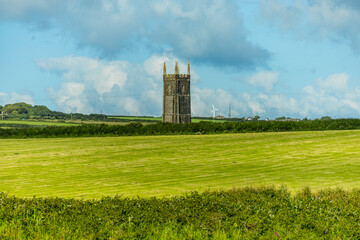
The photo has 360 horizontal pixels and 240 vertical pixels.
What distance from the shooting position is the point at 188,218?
14742 millimetres

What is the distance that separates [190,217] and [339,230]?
4718 mm

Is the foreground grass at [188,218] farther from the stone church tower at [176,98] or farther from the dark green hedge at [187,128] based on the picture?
the stone church tower at [176,98]

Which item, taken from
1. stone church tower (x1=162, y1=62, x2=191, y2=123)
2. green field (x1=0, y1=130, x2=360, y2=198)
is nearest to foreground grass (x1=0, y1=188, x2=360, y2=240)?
green field (x1=0, y1=130, x2=360, y2=198)

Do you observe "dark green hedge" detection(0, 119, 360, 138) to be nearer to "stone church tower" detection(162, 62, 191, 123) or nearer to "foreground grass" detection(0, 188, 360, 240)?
"foreground grass" detection(0, 188, 360, 240)

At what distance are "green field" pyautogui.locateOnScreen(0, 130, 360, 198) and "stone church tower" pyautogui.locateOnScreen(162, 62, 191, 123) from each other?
9674cm

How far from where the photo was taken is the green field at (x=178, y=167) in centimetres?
2803

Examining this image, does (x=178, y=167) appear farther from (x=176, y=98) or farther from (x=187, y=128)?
(x=176, y=98)

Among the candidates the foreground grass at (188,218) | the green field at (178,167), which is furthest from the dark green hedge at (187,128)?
the foreground grass at (188,218)

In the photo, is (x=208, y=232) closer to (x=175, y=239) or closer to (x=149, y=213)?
(x=175, y=239)

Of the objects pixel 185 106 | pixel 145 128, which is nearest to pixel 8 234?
pixel 145 128

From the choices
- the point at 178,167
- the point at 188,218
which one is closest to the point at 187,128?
the point at 178,167

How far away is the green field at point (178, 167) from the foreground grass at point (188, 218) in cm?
318

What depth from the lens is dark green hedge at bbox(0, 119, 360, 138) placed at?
73.5m

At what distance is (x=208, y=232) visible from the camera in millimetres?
13820
